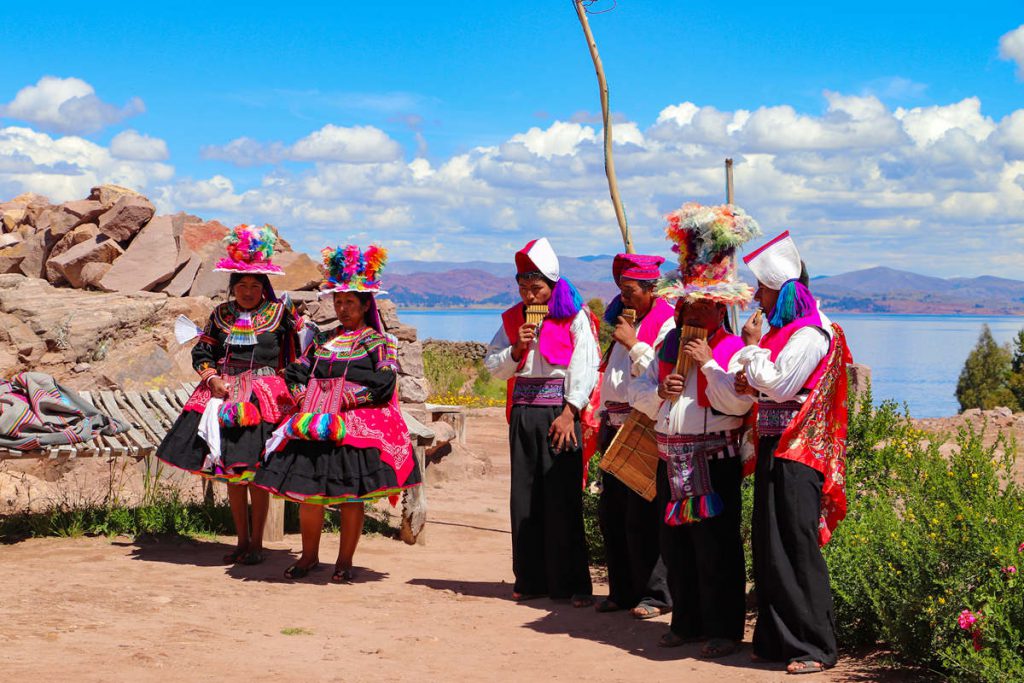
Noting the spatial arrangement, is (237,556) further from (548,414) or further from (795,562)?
(795,562)

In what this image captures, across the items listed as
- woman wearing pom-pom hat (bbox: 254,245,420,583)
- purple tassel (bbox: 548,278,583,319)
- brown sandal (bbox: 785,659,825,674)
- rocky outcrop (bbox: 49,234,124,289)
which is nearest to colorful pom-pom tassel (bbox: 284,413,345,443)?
woman wearing pom-pom hat (bbox: 254,245,420,583)

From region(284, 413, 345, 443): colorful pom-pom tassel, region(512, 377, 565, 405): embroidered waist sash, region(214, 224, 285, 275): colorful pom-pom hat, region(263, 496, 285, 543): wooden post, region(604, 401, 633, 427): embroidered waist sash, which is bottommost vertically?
region(263, 496, 285, 543): wooden post

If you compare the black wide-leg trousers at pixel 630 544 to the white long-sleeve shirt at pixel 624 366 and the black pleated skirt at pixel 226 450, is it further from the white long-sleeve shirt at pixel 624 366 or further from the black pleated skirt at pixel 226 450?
the black pleated skirt at pixel 226 450

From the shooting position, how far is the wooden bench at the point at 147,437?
7.73m

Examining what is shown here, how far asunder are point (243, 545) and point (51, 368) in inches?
185

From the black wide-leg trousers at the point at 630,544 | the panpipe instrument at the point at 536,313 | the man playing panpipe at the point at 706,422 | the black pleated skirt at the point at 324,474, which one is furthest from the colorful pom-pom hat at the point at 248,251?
the man playing panpipe at the point at 706,422

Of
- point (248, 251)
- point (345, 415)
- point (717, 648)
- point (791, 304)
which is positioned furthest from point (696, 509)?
point (248, 251)

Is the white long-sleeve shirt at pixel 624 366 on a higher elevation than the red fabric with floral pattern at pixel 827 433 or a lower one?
higher

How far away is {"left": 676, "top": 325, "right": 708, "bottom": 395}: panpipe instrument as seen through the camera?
5367 mm

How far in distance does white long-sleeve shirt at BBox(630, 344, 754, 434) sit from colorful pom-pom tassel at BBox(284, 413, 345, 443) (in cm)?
190

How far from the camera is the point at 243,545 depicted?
298 inches

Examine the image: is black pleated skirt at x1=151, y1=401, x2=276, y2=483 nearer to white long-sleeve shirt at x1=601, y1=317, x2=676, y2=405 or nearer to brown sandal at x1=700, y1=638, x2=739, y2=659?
white long-sleeve shirt at x1=601, y1=317, x2=676, y2=405

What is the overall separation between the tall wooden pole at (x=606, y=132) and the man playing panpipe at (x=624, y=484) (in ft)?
11.9

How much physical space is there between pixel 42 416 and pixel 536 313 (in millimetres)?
3368
